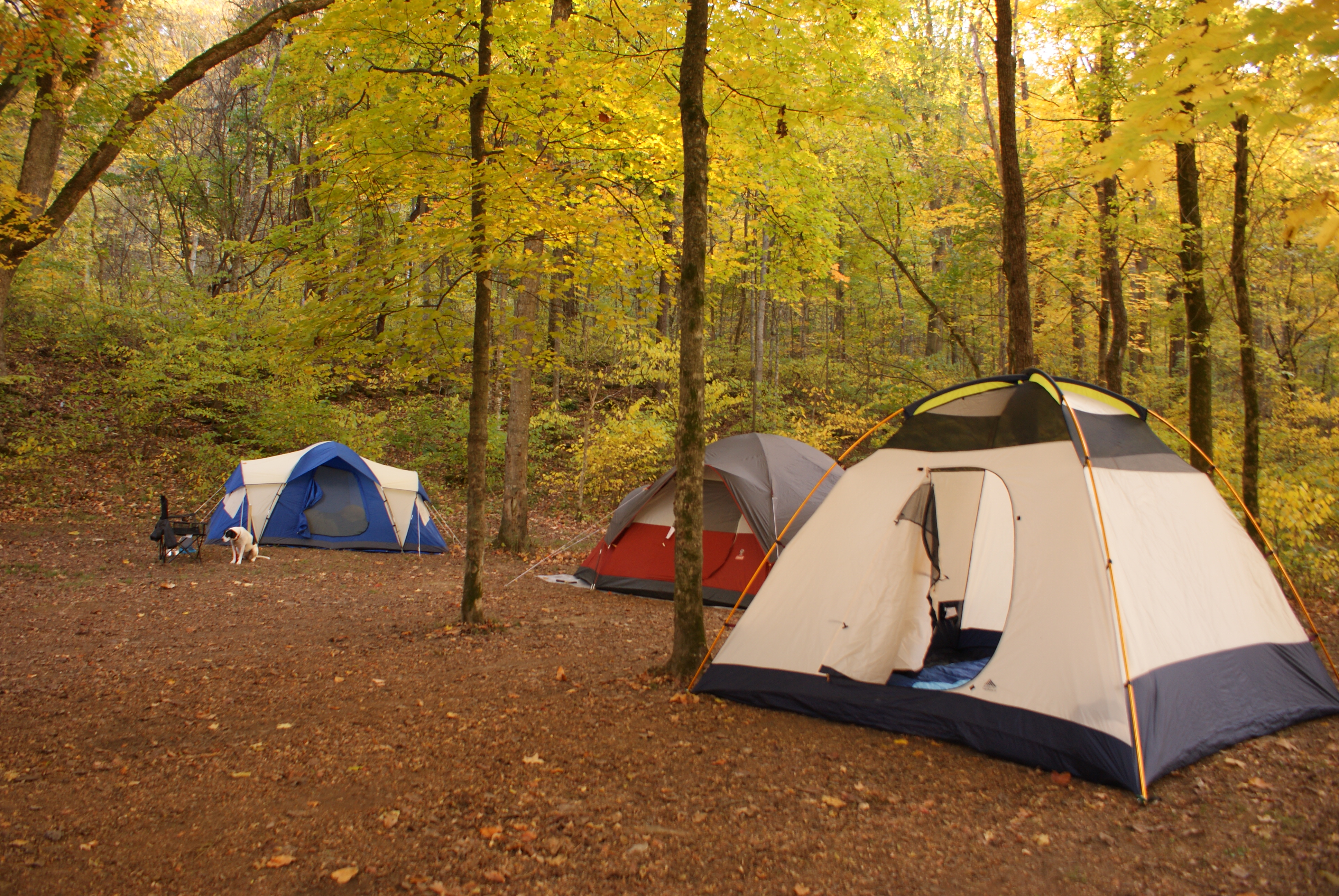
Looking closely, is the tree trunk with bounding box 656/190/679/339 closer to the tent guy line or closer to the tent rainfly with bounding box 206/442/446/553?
the tent guy line

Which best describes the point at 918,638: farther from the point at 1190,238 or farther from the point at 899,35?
the point at 899,35

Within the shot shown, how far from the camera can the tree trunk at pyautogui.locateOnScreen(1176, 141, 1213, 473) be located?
8.55 metres

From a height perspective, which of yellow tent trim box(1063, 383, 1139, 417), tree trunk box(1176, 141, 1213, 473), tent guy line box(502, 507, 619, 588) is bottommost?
tent guy line box(502, 507, 619, 588)

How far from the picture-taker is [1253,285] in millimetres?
13602

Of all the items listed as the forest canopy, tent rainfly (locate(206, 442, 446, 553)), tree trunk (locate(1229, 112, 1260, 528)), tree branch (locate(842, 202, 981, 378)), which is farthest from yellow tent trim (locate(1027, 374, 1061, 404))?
tent rainfly (locate(206, 442, 446, 553))

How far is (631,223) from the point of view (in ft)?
19.4

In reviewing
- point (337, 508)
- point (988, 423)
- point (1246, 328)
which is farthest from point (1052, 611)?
point (337, 508)

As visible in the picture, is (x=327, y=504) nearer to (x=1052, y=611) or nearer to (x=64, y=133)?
(x=64, y=133)

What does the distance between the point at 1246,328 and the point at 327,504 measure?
1250 centimetres

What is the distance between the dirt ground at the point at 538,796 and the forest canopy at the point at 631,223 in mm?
2344

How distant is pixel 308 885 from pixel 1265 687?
4859 millimetres

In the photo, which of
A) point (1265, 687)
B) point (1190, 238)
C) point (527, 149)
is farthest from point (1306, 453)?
point (527, 149)

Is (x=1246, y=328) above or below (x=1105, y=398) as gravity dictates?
above

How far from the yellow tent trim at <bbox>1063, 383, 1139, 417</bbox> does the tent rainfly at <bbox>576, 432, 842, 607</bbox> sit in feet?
10.6
